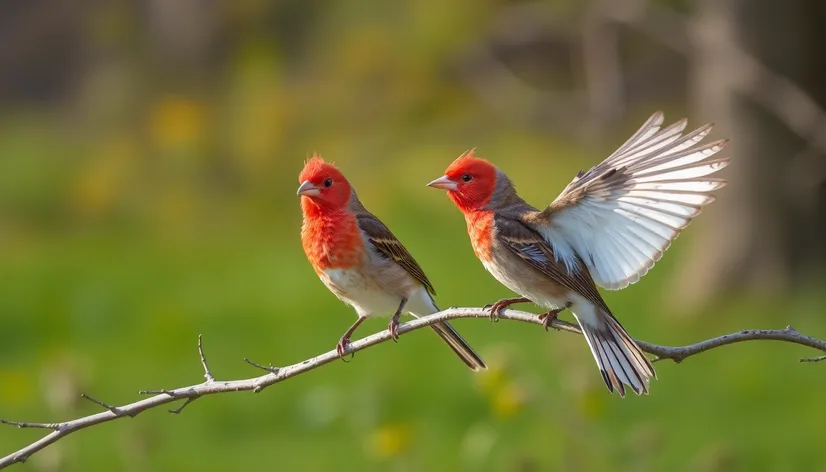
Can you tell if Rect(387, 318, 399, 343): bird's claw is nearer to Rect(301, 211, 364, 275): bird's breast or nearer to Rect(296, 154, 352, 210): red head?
Rect(301, 211, 364, 275): bird's breast

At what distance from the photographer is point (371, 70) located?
1630cm

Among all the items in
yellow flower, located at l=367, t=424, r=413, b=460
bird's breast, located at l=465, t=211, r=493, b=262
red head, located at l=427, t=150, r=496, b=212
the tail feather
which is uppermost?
red head, located at l=427, t=150, r=496, b=212

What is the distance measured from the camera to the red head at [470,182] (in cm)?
438

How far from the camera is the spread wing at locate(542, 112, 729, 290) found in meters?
3.55

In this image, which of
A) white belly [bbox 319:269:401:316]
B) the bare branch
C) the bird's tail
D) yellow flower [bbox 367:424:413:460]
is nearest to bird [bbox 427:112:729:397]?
Answer: the bird's tail

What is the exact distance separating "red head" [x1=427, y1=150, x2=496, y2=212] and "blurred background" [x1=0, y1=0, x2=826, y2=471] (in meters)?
0.72

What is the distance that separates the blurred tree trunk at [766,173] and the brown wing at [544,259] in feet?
18.0

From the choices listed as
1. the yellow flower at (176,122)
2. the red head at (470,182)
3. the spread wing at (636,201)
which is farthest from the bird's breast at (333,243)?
the yellow flower at (176,122)

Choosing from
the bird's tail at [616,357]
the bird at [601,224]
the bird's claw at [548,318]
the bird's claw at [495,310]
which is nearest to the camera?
the bird at [601,224]

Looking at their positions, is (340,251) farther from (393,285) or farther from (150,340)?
(150,340)

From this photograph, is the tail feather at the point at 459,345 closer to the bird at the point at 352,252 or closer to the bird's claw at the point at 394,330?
the bird at the point at 352,252

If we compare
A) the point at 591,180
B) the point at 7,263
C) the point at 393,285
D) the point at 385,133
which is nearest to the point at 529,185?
the point at 385,133

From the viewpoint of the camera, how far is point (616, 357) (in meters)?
4.09

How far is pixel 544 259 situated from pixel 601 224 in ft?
1.03
